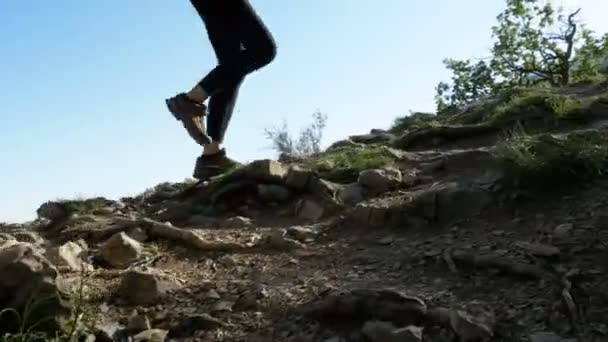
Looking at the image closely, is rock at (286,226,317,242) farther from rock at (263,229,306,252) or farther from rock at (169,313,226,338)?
rock at (169,313,226,338)

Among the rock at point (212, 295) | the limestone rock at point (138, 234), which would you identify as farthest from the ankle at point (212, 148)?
the rock at point (212, 295)

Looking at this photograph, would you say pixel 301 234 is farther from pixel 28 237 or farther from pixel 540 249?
pixel 28 237

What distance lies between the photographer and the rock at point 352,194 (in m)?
3.61

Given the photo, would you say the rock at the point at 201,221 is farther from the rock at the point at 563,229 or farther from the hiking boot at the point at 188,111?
the rock at the point at 563,229

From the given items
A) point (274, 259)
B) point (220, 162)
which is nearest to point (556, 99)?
point (220, 162)

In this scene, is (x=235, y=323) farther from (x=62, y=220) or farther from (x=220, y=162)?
(x=62, y=220)

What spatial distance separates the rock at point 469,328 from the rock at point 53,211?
2949 millimetres

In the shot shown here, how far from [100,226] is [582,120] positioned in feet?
11.4

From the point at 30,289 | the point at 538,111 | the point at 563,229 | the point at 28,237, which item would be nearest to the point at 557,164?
the point at 563,229

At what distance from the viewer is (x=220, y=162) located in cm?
404

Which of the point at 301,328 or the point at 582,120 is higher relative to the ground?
the point at 582,120

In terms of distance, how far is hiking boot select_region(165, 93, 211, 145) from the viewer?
12.1ft

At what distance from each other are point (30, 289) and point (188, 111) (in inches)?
67.1

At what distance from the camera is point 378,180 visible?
3732mm
